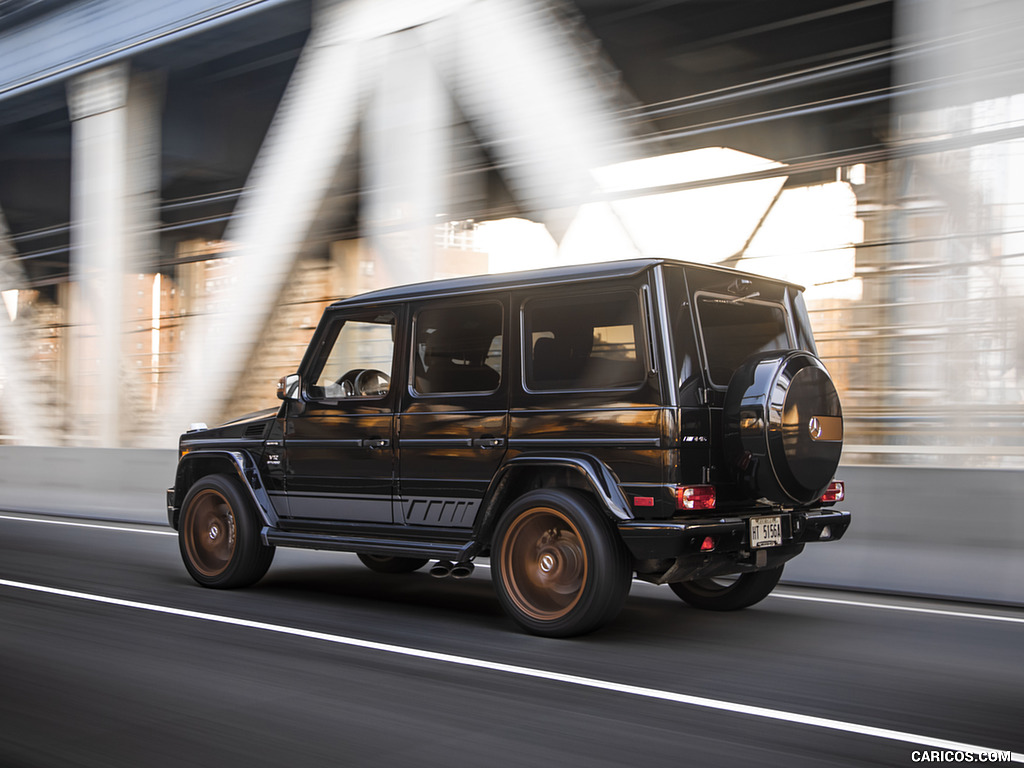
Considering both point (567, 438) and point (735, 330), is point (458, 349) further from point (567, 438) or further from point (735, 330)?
point (735, 330)

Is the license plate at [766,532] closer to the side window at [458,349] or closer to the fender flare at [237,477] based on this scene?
the side window at [458,349]

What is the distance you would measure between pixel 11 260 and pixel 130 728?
59.1ft

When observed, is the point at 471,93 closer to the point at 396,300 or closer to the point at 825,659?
the point at 396,300

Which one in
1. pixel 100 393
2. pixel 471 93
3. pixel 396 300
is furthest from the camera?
pixel 100 393

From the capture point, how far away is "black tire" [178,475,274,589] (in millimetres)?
7566

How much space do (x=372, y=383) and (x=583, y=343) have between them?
1.72 meters

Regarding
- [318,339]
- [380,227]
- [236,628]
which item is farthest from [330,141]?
[236,628]

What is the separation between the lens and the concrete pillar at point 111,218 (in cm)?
1619

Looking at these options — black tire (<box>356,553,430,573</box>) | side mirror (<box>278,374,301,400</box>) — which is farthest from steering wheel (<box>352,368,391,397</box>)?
black tire (<box>356,553,430,573</box>)

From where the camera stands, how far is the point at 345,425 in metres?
7.20

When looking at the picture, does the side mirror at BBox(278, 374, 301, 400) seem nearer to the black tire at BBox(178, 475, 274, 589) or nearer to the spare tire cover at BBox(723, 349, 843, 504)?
the black tire at BBox(178, 475, 274, 589)

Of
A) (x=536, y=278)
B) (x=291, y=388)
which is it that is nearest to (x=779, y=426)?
(x=536, y=278)

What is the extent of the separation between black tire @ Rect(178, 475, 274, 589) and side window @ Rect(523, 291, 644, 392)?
8.39ft

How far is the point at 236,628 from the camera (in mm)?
6305
